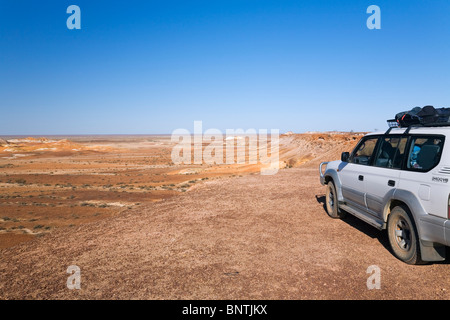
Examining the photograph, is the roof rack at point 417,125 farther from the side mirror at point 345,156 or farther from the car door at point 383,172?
the side mirror at point 345,156

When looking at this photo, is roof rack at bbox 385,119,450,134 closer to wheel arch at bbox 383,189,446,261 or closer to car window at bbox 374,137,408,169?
car window at bbox 374,137,408,169

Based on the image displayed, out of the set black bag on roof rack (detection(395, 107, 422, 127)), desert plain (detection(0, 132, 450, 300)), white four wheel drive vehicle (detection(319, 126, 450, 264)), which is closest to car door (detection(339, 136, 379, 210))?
white four wheel drive vehicle (detection(319, 126, 450, 264))

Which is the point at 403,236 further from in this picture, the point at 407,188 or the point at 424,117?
the point at 424,117

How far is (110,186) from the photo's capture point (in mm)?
23000

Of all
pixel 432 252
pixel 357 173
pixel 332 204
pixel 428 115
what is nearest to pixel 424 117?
pixel 428 115

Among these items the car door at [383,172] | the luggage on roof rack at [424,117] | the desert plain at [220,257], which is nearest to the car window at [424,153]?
the car door at [383,172]

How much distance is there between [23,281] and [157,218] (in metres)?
3.77

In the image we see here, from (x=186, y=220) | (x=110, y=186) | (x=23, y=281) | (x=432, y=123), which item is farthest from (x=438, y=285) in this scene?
(x=110, y=186)

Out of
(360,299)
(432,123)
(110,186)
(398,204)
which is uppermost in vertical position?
(432,123)

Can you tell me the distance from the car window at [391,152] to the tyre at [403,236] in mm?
834

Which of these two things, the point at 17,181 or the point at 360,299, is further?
the point at 17,181

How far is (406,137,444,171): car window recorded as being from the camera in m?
4.18

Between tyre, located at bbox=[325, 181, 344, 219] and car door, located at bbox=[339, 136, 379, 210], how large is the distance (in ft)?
1.37
